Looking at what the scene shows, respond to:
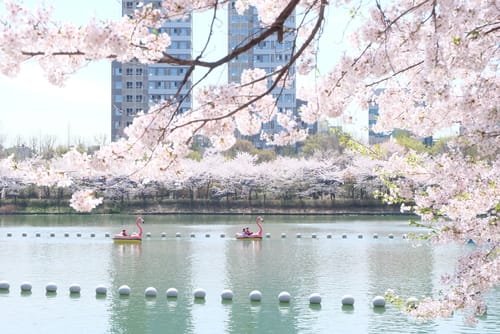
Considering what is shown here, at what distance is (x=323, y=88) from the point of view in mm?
5105

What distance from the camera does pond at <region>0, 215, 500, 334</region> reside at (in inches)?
451

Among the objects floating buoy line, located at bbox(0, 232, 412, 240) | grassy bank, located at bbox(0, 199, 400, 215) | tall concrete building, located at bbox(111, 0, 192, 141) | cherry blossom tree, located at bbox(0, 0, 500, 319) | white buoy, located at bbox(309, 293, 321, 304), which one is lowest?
white buoy, located at bbox(309, 293, 321, 304)

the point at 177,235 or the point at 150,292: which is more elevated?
the point at 177,235

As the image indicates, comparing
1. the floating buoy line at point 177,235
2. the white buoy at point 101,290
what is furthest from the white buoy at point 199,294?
the floating buoy line at point 177,235

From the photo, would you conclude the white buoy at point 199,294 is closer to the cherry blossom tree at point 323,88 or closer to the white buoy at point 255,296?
the white buoy at point 255,296

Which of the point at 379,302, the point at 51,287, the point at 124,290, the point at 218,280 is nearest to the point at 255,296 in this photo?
the point at 379,302

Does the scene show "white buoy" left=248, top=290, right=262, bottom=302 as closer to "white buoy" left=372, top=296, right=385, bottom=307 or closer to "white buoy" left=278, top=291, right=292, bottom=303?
"white buoy" left=278, top=291, right=292, bottom=303

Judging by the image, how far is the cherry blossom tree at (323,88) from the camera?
3.89 metres

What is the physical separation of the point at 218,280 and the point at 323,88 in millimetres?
11271

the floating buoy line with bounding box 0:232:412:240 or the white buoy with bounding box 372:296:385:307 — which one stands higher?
the floating buoy line with bounding box 0:232:412:240

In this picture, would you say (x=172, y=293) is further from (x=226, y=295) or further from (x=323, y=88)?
(x=323, y=88)

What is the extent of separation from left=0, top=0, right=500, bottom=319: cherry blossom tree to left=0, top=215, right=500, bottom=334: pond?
2.24m

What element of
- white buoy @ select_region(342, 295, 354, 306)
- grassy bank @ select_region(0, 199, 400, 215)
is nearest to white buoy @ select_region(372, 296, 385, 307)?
white buoy @ select_region(342, 295, 354, 306)

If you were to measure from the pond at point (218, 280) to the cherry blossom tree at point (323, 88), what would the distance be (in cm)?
224
